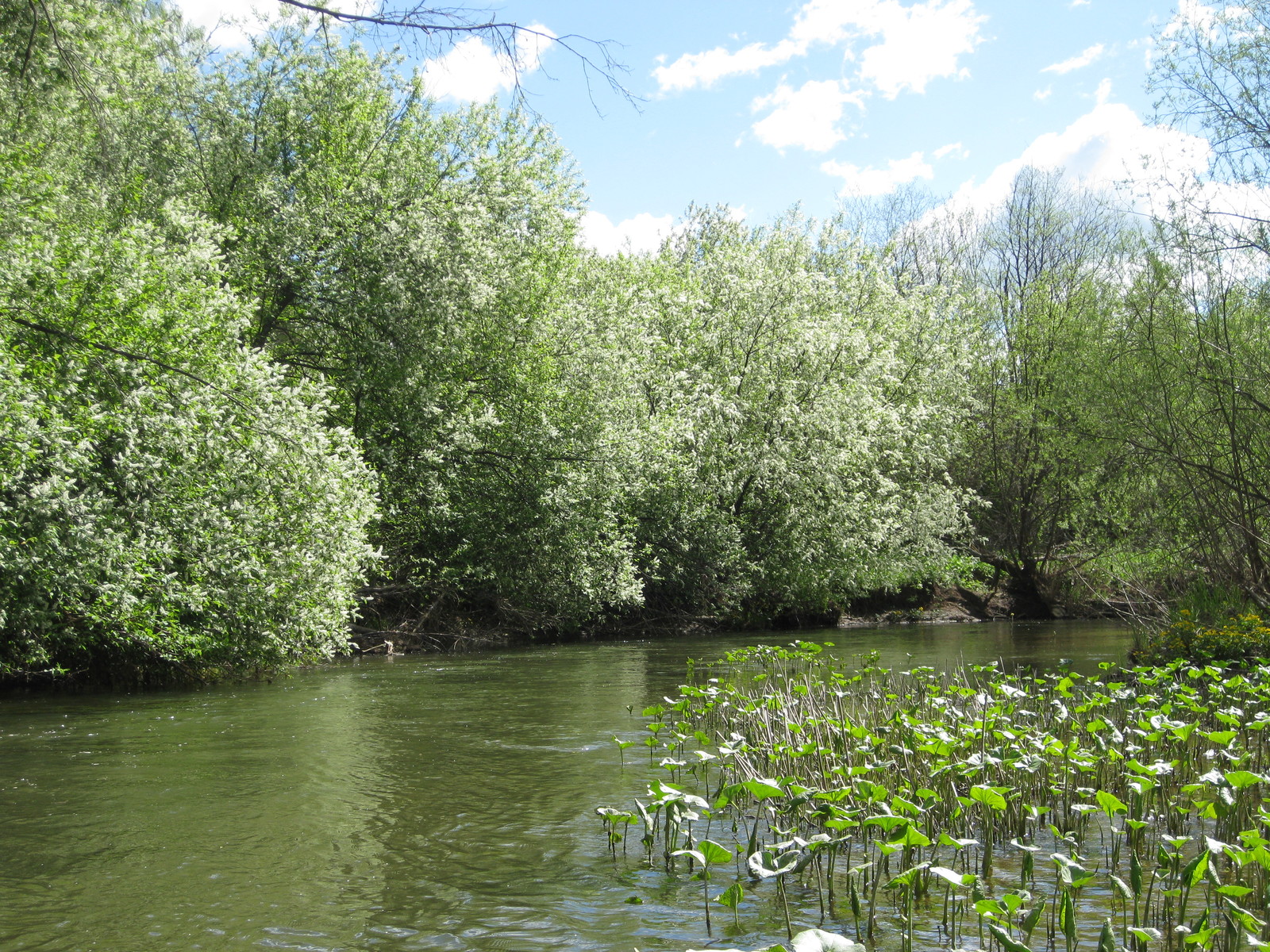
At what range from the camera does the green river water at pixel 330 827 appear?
521 cm

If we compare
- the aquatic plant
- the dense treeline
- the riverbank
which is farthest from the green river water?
the riverbank

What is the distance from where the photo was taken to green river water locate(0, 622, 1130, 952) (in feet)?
17.1

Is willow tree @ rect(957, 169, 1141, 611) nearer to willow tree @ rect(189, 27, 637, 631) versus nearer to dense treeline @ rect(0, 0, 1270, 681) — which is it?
dense treeline @ rect(0, 0, 1270, 681)

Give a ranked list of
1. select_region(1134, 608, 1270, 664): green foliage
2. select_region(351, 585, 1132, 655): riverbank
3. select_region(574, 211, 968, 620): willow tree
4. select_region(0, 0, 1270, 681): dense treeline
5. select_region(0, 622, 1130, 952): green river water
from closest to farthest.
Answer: select_region(0, 622, 1130, 952): green river water < select_region(1134, 608, 1270, 664): green foliage < select_region(0, 0, 1270, 681): dense treeline < select_region(351, 585, 1132, 655): riverbank < select_region(574, 211, 968, 620): willow tree

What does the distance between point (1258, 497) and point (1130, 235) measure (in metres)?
4.87

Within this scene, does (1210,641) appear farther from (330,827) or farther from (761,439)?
(761,439)

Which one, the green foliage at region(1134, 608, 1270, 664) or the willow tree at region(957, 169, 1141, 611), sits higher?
the willow tree at region(957, 169, 1141, 611)

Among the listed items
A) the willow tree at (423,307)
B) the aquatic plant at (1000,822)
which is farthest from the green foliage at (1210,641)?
the willow tree at (423,307)

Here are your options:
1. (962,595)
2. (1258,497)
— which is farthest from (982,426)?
(1258,497)

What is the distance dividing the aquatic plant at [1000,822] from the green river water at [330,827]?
0.50 meters

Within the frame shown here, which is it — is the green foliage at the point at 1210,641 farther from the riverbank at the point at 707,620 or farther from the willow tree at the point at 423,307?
the willow tree at the point at 423,307

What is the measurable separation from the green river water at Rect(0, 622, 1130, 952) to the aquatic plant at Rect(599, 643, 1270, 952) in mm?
501

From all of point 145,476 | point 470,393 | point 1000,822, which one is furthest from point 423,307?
point 1000,822

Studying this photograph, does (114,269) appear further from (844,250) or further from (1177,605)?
(844,250)
